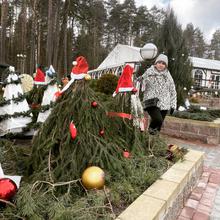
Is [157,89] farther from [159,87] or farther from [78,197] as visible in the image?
[78,197]

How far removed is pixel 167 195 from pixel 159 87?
2.17 meters

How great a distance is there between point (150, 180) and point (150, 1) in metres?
31.0

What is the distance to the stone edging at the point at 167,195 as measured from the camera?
1.76m

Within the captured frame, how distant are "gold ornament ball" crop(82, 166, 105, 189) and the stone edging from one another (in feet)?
0.95

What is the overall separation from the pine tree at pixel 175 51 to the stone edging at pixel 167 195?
474cm

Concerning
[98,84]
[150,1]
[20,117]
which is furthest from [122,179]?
[150,1]

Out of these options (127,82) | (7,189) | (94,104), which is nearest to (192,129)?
(127,82)

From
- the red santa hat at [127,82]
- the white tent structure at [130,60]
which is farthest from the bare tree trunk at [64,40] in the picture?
the red santa hat at [127,82]

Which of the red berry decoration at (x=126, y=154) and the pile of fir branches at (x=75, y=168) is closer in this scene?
the pile of fir branches at (x=75, y=168)

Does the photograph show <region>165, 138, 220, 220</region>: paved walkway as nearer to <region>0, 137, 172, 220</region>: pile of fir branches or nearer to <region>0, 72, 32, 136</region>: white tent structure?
<region>0, 137, 172, 220</region>: pile of fir branches

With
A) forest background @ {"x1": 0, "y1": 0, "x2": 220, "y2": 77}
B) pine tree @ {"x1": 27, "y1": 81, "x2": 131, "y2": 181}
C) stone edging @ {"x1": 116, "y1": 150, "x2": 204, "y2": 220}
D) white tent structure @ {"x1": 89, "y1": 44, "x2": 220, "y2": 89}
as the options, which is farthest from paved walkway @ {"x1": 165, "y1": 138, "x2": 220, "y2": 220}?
white tent structure @ {"x1": 89, "y1": 44, "x2": 220, "y2": 89}

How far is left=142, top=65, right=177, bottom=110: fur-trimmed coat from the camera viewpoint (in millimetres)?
3955

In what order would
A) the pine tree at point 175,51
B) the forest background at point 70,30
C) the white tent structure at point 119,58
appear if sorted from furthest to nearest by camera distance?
the white tent structure at point 119,58, the forest background at point 70,30, the pine tree at point 175,51

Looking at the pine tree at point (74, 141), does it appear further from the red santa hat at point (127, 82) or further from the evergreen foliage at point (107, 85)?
the evergreen foliage at point (107, 85)
